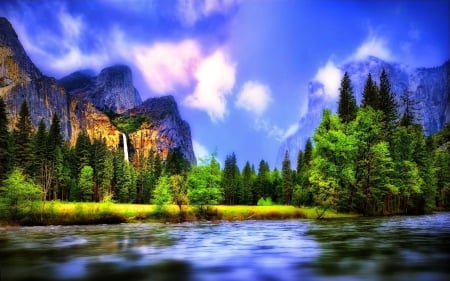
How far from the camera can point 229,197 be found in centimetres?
14125

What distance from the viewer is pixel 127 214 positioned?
59.0 m

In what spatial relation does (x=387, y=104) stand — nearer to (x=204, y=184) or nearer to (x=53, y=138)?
(x=204, y=184)

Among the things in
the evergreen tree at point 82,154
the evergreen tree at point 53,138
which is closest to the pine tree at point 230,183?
the evergreen tree at point 82,154

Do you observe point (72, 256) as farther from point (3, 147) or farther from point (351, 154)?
point (3, 147)

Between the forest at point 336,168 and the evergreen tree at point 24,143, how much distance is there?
21 cm

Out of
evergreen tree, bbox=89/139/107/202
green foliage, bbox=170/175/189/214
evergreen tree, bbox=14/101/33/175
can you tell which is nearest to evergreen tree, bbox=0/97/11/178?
evergreen tree, bbox=14/101/33/175

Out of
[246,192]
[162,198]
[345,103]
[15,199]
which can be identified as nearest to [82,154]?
[246,192]

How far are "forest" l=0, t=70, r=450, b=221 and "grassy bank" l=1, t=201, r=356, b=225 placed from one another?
1425 millimetres

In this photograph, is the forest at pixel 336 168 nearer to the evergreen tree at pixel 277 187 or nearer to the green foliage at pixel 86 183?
the green foliage at pixel 86 183

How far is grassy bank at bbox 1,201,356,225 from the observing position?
176ft

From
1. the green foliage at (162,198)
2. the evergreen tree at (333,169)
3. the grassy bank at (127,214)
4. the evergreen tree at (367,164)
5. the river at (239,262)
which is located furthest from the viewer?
the evergreen tree at (367,164)

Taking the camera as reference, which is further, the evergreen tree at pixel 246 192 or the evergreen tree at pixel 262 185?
the evergreen tree at pixel 262 185

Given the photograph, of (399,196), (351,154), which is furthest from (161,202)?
(399,196)

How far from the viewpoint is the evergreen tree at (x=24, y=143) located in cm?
9250
